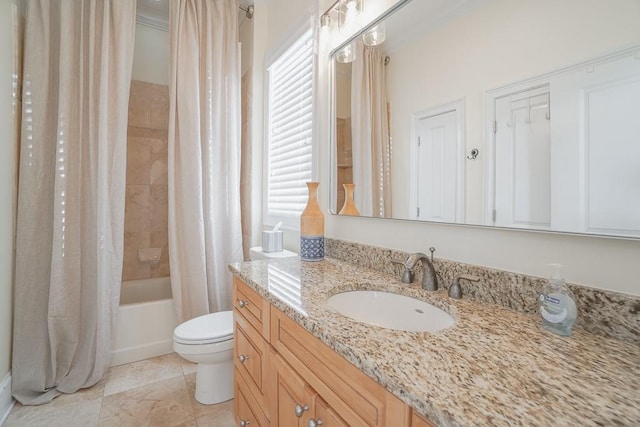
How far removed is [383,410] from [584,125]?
2.59 ft

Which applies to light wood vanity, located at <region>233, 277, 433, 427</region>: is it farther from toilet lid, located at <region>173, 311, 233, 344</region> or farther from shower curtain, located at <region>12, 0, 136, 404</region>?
shower curtain, located at <region>12, 0, 136, 404</region>

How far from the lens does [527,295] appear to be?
76 centimetres

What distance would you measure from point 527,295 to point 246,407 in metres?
1.16

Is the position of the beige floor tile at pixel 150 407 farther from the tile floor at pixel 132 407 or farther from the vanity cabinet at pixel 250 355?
the vanity cabinet at pixel 250 355

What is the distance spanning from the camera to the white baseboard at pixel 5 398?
146 cm

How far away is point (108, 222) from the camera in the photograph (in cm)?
181

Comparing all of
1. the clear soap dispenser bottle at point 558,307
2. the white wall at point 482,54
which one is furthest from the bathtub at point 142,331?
the clear soap dispenser bottle at point 558,307

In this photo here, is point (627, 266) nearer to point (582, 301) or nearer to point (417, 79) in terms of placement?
point (582, 301)

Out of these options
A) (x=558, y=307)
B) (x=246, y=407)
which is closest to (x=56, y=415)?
(x=246, y=407)

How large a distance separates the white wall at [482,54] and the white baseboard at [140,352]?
1967 millimetres

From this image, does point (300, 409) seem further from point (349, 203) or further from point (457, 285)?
point (349, 203)

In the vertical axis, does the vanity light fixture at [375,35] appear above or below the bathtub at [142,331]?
above

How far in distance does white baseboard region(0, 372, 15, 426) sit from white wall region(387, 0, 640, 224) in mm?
2187

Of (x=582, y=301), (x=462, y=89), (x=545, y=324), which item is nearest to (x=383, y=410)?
(x=545, y=324)
